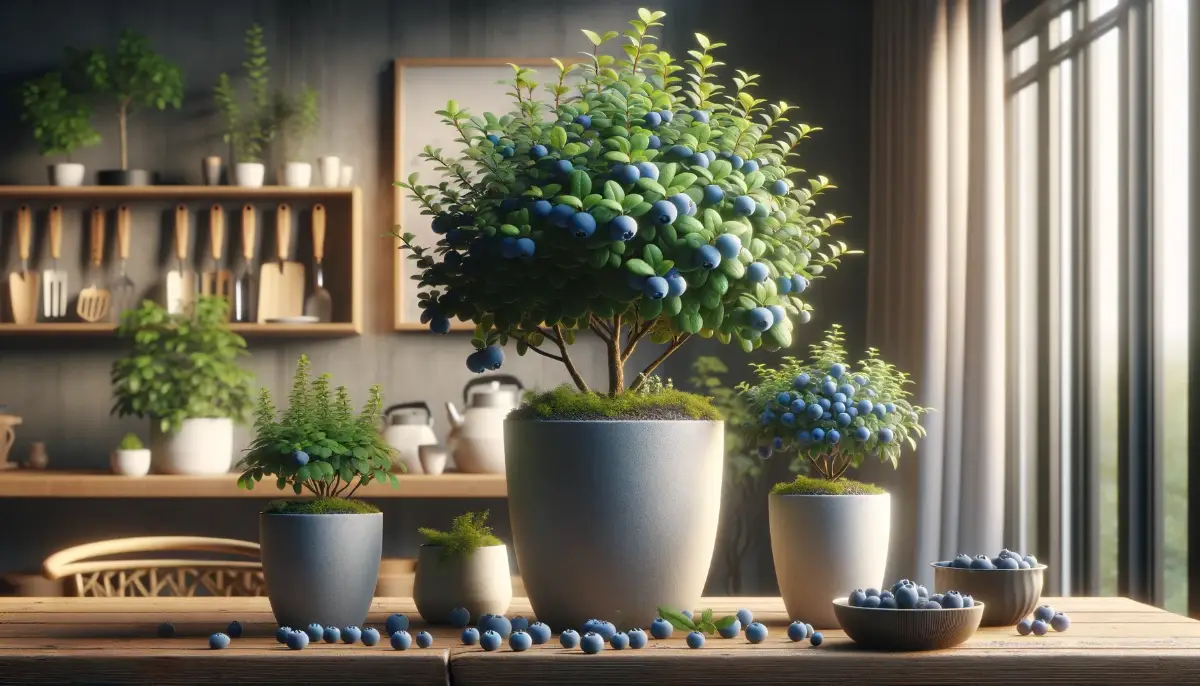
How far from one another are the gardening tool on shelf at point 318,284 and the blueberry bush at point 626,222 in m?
2.73

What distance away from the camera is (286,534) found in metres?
1.20

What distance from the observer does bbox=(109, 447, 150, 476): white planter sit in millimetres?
3525

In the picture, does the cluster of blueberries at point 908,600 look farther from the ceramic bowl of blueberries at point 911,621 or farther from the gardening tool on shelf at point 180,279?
the gardening tool on shelf at point 180,279

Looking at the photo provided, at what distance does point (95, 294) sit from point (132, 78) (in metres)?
0.72

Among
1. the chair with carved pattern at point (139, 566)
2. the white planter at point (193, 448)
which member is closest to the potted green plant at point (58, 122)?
the white planter at point (193, 448)

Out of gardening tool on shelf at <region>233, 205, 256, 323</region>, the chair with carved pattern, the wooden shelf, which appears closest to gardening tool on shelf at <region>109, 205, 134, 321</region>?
gardening tool on shelf at <region>233, 205, 256, 323</region>

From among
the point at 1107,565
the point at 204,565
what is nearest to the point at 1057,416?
the point at 1107,565

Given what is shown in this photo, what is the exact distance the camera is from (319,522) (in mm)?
1194

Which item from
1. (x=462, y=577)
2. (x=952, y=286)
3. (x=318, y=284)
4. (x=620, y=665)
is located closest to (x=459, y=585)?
(x=462, y=577)

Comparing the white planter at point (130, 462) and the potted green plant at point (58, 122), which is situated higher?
the potted green plant at point (58, 122)

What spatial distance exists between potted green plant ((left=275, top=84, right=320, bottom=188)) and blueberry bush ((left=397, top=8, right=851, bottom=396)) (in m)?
2.74

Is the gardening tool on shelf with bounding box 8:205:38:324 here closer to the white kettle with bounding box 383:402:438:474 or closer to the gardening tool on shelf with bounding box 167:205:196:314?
the gardening tool on shelf with bounding box 167:205:196:314

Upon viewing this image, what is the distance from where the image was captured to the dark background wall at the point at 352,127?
13.2 feet

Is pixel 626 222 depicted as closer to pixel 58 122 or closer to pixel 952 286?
pixel 952 286
